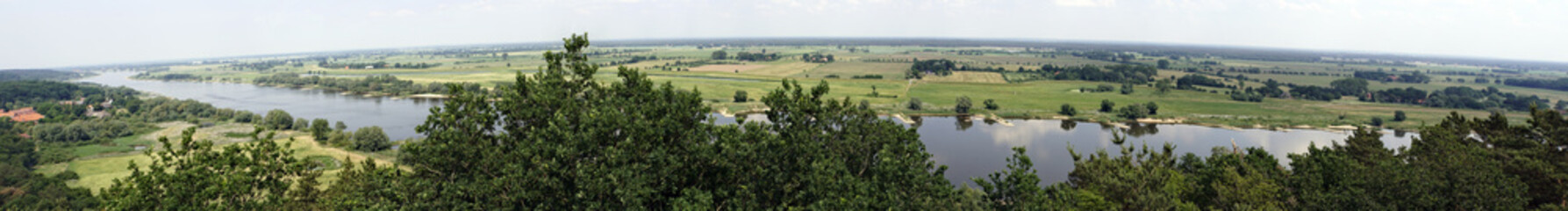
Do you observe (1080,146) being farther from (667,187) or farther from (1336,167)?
(667,187)

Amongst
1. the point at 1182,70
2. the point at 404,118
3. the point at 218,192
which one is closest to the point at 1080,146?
the point at 218,192

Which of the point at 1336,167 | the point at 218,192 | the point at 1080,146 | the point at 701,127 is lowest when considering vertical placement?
the point at 1080,146

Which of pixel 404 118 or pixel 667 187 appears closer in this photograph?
pixel 667 187

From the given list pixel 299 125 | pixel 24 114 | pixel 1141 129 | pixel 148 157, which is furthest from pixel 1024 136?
pixel 24 114

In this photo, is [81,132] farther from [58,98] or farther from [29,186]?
[58,98]

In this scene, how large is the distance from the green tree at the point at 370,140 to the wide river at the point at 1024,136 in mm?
7770

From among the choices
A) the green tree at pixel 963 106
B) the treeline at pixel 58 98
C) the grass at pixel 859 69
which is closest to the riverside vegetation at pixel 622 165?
the green tree at pixel 963 106

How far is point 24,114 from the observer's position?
8088cm

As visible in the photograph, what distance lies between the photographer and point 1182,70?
Result: 543 ft

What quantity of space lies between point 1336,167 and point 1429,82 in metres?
179

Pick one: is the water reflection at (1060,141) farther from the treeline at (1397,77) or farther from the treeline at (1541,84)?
the treeline at (1397,77)

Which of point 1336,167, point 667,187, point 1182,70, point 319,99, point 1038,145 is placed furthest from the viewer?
point 1182,70

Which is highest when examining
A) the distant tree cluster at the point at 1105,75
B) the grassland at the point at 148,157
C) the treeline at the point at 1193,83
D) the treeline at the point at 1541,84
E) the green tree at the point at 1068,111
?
the distant tree cluster at the point at 1105,75

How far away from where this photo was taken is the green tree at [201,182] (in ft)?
34.1
